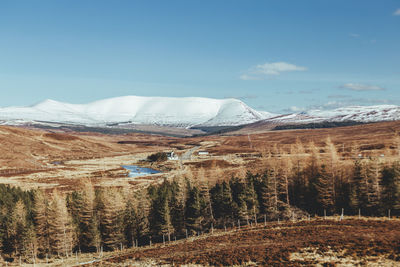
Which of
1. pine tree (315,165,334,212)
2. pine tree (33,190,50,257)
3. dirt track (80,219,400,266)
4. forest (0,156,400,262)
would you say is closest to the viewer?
dirt track (80,219,400,266)

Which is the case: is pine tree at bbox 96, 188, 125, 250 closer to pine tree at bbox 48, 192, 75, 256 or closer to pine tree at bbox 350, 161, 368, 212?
pine tree at bbox 48, 192, 75, 256

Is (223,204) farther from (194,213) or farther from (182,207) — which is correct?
(182,207)

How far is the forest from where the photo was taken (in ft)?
174

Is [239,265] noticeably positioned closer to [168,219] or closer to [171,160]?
[168,219]

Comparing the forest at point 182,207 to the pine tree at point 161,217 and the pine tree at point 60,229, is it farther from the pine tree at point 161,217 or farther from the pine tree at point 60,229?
the pine tree at point 161,217

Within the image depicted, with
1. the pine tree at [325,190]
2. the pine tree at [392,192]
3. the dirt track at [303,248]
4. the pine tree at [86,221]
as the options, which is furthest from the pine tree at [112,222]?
the pine tree at [392,192]

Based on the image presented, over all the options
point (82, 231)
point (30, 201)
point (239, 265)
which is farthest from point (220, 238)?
point (30, 201)

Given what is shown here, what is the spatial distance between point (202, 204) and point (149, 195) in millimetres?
11075

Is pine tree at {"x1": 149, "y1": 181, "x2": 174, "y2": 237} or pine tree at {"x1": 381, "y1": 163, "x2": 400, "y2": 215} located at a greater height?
pine tree at {"x1": 381, "y1": 163, "x2": 400, "y2": 215}

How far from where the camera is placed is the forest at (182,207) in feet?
174

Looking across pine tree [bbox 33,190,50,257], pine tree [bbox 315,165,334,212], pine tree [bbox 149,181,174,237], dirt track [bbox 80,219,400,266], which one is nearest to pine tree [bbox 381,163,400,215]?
pine tree [bbox 315,165,334,212]

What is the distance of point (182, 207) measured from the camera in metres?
58.9

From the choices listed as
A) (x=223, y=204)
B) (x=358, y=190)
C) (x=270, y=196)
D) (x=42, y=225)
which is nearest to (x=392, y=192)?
(x=358, y=190)

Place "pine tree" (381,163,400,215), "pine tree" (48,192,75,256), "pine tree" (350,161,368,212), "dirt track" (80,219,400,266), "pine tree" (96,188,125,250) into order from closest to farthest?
"dirt track" (80,219,400,266) → "pine tree" (48,192,75,256) → "pine tree" (381,163,400,215) → "pine tree" (96,188,125,250) → "pine tree" (350,161,368,212)
